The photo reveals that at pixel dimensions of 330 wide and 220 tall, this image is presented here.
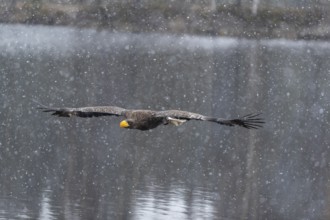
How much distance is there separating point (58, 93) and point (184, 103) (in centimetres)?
208

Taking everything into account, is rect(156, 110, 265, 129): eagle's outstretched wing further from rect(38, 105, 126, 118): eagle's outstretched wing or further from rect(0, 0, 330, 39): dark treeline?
rect(0, 0, 330, 39): dark treeline

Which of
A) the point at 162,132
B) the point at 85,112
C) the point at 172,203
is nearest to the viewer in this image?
the point at 85,112

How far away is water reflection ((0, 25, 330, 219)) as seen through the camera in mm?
14078

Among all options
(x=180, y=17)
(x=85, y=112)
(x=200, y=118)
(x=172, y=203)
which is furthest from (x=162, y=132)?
(x=200, y=118)

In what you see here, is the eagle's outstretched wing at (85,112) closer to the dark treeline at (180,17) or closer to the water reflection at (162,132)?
the water reflection at (162,132)

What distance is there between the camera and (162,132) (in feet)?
63.2

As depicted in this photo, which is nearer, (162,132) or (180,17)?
(162,132)

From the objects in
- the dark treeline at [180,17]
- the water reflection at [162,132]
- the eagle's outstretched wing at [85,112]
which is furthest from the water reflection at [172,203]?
the dark treeline at [180,17]

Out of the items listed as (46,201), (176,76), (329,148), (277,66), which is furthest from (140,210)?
(277,66)

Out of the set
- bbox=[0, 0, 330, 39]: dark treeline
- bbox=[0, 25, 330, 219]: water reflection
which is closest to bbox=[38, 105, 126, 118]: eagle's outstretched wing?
bbox=[0, 25, 330, 219]: water reflection

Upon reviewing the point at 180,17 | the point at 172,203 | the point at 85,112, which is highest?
the point at 180,17

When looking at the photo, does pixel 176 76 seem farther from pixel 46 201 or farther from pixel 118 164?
pixel 46 201

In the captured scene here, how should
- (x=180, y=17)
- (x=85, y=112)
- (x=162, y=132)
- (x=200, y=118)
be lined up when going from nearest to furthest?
(x=200, y=118) → (x=85, y=112) → (x=162, y=132) → (x=180, y=17)

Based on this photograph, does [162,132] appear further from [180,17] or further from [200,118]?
[200,118]
